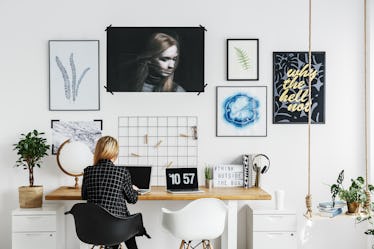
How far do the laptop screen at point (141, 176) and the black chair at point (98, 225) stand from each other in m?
0.72

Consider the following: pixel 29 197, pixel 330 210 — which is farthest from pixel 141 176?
pixel 330 210

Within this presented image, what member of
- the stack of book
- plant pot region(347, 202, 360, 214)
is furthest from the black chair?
plant pot region(347, 202, 360, 214)

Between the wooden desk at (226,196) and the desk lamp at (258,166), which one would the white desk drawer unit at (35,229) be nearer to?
the wooden desk at (226,196)

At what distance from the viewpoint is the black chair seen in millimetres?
3217

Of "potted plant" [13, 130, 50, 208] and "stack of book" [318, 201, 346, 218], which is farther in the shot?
"potted plant" [13, 130, 50, 208]

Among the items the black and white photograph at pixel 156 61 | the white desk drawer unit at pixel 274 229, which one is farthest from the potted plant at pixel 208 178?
the black and white photograph at pixel 156 61

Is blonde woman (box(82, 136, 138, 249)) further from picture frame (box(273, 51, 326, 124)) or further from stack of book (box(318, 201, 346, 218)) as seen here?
picture frame (box(273, 51, 326, 124))

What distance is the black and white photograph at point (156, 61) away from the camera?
431 cm

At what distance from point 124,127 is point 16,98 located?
3.27ft

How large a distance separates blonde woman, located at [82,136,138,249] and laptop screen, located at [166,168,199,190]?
2.15 feet

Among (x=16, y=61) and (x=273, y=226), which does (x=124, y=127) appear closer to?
(x=16, y=61)

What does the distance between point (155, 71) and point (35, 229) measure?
5.44ft

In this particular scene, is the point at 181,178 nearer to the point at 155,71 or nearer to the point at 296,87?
the point at 155,71

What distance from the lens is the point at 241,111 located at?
4348 mm
